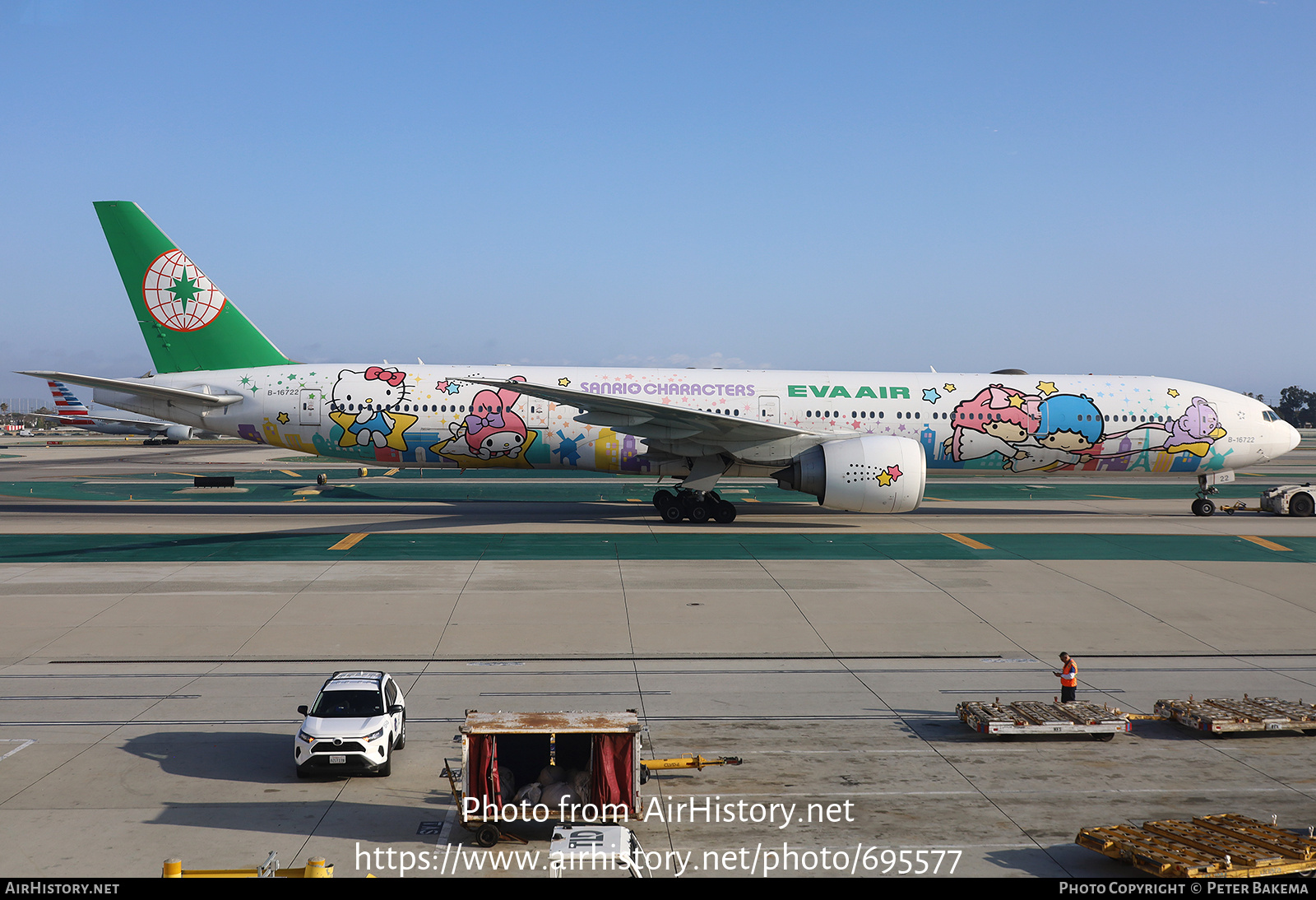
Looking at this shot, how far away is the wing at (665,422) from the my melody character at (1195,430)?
12965mm

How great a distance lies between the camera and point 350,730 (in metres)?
10.2

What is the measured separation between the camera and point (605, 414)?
28.5m

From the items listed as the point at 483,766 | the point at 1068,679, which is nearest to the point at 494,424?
the point at 1068,679

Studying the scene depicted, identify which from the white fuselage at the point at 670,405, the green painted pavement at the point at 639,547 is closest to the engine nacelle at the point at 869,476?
the green painted pavement at the point at 639,547

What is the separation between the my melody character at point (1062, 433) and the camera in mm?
31047

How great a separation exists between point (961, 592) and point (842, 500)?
680 centimetres

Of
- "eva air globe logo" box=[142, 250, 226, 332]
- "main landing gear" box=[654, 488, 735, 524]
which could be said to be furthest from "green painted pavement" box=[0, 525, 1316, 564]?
"eva air globe logo" box=[142, 250, 226, 332]

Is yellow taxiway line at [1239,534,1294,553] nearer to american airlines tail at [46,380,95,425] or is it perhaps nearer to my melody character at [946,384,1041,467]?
my melody character at [946,384,1041,467]

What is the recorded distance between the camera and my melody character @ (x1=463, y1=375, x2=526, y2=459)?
101ft

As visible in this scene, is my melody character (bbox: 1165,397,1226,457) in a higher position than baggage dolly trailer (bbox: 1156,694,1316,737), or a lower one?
higher

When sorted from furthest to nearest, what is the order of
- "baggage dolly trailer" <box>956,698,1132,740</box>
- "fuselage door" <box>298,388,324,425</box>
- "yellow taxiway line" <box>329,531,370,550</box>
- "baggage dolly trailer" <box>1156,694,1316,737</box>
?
"fuselage door" <box>298,388,324,425</box>, "yellow taxiway line" <box>329,531,370,550</box>, "baggage dolly trailer" <box>1156,694,1316,737</box>, "baggage dolly trailer" <box>956,698,1132,740</box>

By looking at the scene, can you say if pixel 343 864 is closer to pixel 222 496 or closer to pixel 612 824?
pixel 612 824

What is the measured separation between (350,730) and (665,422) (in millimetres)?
19030
